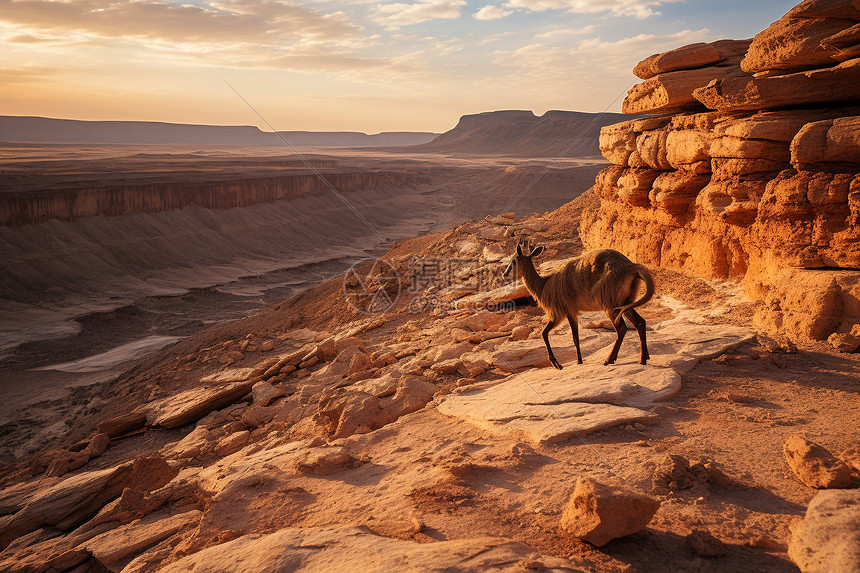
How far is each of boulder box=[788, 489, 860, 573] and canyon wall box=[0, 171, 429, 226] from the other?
38810mm

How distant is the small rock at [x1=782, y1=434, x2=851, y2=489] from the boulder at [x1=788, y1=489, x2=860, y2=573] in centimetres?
29

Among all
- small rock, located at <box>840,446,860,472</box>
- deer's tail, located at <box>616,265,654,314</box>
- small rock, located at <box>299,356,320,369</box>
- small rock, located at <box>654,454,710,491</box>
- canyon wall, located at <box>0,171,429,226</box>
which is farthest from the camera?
canyon wall, located at <box>0,171,429,226</box>

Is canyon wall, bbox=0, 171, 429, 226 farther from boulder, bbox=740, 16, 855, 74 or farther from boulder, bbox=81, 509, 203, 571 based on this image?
boulder, bbox=740, 16, 855, 74

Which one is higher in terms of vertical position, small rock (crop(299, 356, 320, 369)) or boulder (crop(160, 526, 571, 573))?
boulder (crop(160, 526, 571, 573))

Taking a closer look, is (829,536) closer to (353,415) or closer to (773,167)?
(353,415)

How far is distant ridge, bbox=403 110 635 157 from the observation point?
137 meters

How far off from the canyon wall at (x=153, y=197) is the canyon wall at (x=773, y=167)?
3529cm

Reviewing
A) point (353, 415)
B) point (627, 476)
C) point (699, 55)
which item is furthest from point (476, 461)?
point (699, 55)

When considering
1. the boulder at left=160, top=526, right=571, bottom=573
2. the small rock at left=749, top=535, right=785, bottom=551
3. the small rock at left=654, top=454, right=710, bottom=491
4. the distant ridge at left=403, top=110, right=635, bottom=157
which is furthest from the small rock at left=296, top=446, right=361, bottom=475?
the distant ridge at left=403, top=110, right=635, bottom=157

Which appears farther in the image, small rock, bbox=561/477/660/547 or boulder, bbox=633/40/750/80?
boulder, bbox=633/40/750/80

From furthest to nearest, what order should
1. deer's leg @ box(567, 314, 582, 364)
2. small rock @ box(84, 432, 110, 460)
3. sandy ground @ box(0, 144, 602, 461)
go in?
1. sandy ground @ box(0, 144, 602, 461)
2. small rock @ box(84, 432, 110, 460)
3. deer's leg @ box(567, 314, 582, 364)

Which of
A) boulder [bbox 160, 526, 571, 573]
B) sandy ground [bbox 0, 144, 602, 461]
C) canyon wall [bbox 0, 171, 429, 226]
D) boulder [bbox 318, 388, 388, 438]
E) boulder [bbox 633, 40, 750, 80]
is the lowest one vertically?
sandy ground [bbox 0, 144, 602, 461]

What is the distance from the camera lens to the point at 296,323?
54.2 ft

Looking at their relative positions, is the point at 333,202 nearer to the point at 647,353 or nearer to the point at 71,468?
the point at 71,468
